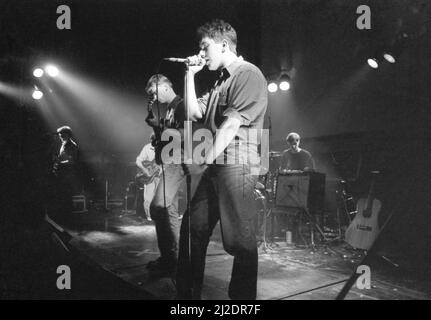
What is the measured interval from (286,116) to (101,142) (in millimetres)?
7452

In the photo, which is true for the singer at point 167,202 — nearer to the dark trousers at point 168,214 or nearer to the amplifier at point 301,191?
the dark trousers at point 168,214

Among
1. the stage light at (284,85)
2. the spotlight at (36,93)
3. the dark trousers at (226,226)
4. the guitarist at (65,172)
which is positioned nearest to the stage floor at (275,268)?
the dark trousers at (226,226)

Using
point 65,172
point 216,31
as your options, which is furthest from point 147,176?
point 216,31

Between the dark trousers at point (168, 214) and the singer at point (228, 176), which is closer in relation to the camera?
the singer at point (228, 176)

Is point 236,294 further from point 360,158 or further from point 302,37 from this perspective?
point 302,37

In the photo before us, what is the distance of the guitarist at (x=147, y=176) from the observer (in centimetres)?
612

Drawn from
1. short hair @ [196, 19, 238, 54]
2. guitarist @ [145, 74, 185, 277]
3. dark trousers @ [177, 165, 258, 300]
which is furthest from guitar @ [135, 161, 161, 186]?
short hair @ [196, 19, 238, 54]

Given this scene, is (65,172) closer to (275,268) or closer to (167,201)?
(167,201)

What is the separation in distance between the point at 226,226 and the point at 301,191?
339 cm

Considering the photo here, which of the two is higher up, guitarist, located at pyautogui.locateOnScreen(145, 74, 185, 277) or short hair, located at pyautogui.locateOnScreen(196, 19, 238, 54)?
short hair, located at pyautogui.locateOnScreen(196, 19, 238, 54)

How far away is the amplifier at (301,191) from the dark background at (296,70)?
1011 mm

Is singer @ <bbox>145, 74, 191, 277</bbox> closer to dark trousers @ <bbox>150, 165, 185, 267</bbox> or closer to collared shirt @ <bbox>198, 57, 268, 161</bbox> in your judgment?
dark trousers @ <bbox>150, 165, 185, 267</bbox>

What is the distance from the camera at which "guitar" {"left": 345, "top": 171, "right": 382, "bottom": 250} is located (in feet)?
14.0

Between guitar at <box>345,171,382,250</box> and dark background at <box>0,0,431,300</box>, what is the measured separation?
503 millimetres
